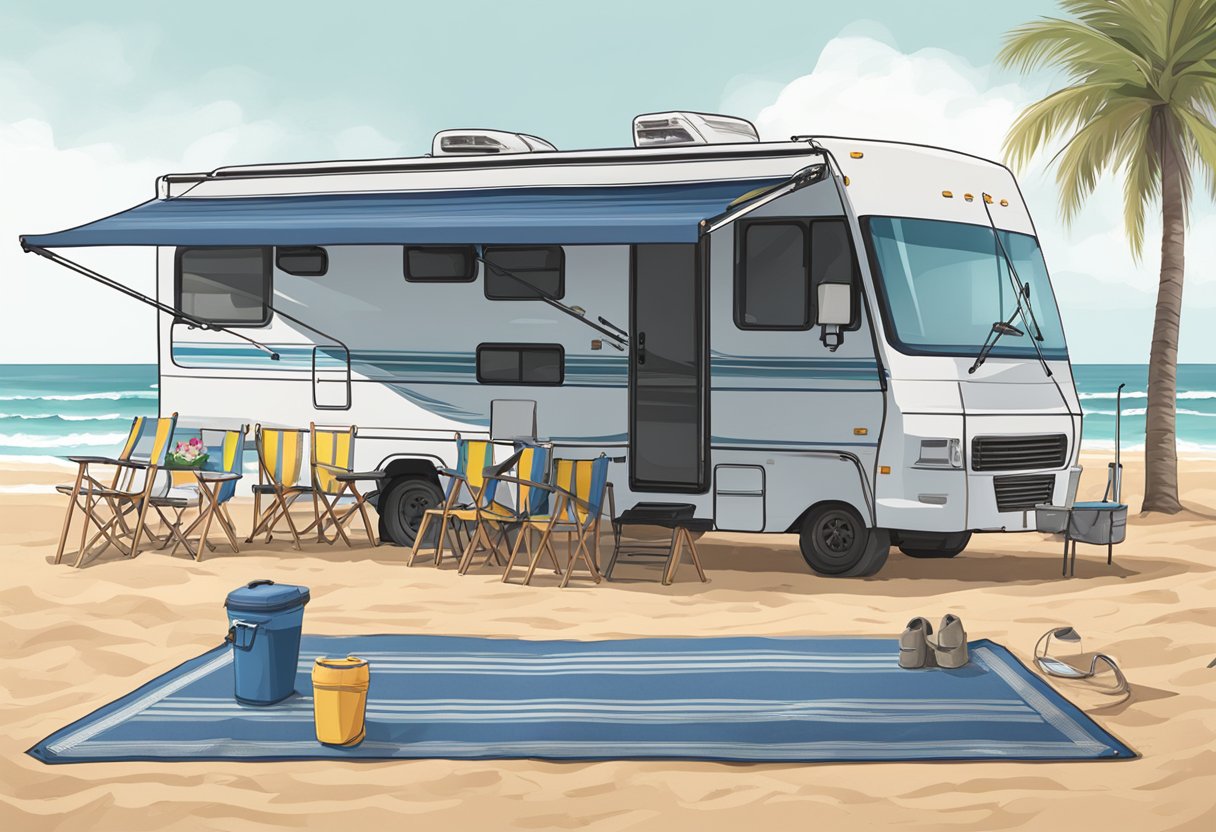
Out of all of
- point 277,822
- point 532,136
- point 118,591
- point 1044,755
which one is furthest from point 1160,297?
point 277,822

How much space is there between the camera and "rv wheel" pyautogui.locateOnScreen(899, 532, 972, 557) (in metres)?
8.80

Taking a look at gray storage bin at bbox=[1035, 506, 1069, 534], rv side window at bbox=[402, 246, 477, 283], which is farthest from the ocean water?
gray storage bin at bbox=[1035, 506, 1069, 534]

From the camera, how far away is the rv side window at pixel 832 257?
768 centimetres

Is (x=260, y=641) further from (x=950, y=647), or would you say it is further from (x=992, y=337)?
(x=992, y=337)

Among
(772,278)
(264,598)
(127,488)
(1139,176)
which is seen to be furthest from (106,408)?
(264,598)

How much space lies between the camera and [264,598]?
4.96m

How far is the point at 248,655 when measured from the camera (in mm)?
4961

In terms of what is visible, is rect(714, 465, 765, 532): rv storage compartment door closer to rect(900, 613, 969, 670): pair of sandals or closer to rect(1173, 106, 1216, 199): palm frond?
rect(900, 613, 969, 670): pair of sandals

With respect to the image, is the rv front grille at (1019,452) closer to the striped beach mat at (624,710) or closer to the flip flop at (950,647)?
the striped beach mat at (624,710)

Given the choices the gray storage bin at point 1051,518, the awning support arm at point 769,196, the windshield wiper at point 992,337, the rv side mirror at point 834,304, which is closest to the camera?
the awning support arm at point 769,196

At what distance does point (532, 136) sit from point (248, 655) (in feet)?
17.5

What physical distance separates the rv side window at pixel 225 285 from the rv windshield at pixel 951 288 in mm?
4256

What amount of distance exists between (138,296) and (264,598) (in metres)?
4.62

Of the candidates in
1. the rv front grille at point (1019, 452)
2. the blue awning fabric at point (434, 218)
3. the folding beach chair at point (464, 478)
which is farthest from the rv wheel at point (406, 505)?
the rv front grille at point (1019, 452)
